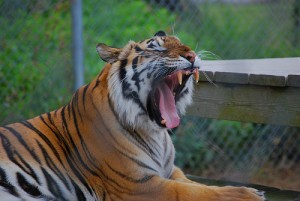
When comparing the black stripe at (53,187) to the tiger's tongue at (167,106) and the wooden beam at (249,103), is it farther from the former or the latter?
the wooden beam at (249,103)

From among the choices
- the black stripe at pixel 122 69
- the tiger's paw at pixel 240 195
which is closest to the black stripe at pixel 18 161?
the black stripe at pixel 122 69

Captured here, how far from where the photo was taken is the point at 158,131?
3.05 meters

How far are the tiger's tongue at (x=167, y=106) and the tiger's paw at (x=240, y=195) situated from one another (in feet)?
1.29

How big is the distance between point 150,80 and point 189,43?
7.99 feet

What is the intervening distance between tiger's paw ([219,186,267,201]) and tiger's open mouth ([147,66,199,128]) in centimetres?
39

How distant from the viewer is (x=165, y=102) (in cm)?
296

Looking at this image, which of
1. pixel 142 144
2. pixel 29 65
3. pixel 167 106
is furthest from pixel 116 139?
pixel 29 65

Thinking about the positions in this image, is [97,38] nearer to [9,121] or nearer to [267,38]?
[9,121]

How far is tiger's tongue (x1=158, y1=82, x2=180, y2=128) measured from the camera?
2.93m

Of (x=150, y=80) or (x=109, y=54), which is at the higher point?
(x=109, y=54)

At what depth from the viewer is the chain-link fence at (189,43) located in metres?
4.78

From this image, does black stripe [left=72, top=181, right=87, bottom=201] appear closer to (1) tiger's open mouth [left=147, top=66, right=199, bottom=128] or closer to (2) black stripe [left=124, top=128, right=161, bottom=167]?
(2) black stripe [left=124, top=128, right=161, bottom=167]

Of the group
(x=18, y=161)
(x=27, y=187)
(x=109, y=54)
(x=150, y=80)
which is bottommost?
(x=27, y=187)

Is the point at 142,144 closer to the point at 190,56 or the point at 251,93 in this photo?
the point at 190,56
